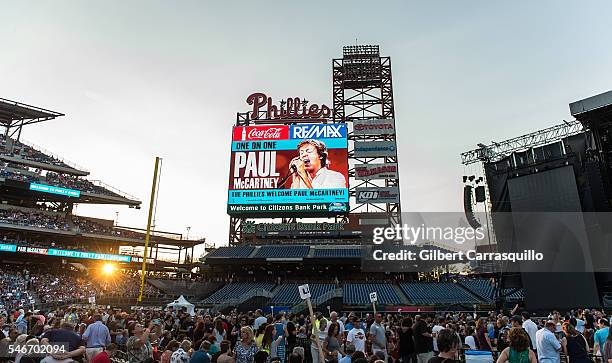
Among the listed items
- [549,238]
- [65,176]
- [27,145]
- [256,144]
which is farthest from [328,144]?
[27,145]

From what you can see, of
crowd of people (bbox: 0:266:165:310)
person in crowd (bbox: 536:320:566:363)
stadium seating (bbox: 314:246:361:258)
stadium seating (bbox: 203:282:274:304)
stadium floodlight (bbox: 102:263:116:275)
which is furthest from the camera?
stadium floodlight (bbox: 102:263:116:275)

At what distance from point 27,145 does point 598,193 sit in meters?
57.0

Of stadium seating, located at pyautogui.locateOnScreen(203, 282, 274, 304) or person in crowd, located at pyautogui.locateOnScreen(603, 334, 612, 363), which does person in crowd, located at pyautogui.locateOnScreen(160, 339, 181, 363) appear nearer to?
person in crowd, located at pyautogui.locateOnScreen(603, 334, 612, 363)

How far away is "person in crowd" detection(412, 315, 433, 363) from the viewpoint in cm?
907

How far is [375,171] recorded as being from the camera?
132 ft

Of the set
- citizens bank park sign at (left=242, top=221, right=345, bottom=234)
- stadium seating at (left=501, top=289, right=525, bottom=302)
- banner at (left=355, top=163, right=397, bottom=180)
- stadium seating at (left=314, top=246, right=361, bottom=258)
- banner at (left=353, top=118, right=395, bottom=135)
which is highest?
banner at (left=353, top=118, right=395, bottom=135)

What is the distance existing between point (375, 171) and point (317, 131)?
6.93 meters

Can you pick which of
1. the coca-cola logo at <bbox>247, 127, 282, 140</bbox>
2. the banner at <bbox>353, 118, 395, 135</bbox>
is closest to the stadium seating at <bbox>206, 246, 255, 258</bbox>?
the coca-cola logo at <bbox>247, 127, 282, 140</bbox>

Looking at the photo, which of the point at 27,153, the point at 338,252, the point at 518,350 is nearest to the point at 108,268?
the point at 27,153

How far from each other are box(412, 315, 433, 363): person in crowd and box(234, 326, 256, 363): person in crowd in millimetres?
3929

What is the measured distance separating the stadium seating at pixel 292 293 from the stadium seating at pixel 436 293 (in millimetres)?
7059

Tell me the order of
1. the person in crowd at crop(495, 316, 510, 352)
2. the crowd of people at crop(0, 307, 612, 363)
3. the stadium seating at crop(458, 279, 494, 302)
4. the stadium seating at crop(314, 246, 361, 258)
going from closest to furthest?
the crowd of people at crop(0, 307, 612, 363) → the person in crowd at crop(495, 316, 510, 352) → the stadium seating at crop(458, 279, 494, 302) → the stadium seating at crop(314, 246, 361, 258)

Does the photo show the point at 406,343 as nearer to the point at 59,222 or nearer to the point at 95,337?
the point at 95,337

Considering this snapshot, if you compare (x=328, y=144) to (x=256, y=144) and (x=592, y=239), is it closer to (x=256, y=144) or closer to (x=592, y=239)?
(x=256, y=144)
